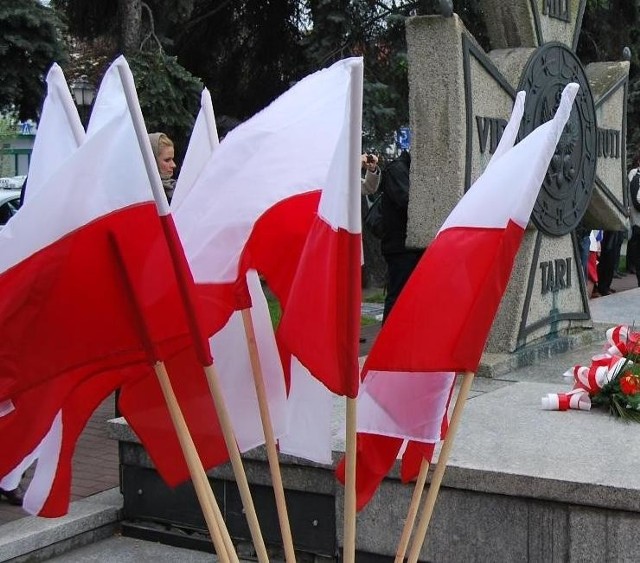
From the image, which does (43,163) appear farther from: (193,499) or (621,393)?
(621,393)

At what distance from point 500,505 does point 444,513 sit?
9.0 inches

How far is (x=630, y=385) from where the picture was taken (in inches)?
193

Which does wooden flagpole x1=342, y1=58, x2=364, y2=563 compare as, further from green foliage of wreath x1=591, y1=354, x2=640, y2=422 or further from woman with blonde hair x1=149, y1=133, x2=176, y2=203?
woman with blonde hair x1=149, y1=133, x2=176, y2=203

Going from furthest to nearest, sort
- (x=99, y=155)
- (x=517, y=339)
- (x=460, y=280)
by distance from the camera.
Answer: (x=517, y=339)
(x=460, y=280)
(x=99, y=155)

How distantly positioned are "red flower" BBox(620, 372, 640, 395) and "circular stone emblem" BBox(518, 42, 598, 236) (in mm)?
2003

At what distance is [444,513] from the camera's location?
4.14 m

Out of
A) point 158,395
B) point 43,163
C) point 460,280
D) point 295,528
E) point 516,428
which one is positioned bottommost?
point 295,528

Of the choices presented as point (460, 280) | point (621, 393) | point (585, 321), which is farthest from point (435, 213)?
point (460, 280)

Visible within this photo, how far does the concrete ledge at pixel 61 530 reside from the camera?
4.47 metres

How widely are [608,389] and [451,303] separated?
2601mm

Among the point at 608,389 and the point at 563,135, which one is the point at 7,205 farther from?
the point at 608,389

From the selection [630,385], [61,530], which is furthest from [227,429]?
[630,385]

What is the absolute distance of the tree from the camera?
31.9ft

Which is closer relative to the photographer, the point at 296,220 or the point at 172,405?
the point at 172,405
